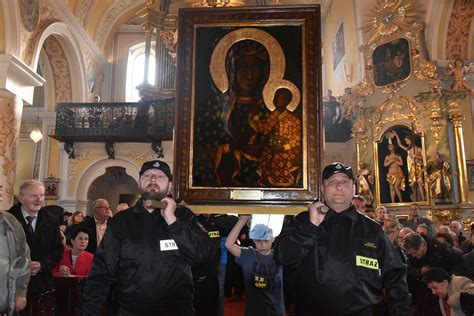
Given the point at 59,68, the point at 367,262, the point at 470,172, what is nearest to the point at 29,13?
the point at 59,68

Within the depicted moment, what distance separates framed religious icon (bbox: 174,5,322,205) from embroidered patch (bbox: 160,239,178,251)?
878 millimetres

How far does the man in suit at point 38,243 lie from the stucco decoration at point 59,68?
35.9 ft

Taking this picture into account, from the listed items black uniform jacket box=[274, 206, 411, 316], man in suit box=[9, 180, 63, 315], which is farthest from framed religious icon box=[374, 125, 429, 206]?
man in suit box=[9, 180, 63, 315]

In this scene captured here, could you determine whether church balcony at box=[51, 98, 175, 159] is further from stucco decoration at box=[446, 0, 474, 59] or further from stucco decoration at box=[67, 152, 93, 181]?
stucco decoration at box=[446, 0, 474, 59]

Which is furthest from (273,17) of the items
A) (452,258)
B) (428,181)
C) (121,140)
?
(121,140)

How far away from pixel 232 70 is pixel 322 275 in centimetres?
188

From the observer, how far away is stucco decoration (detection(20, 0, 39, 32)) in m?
10.2

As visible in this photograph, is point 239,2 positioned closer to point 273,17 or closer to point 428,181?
point 273,17

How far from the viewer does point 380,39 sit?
11438 mm

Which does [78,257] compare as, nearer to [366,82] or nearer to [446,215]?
[446,215]

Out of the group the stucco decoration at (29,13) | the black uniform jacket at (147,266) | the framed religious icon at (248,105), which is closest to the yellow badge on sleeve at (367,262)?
the black uniform jacket at (147,266)

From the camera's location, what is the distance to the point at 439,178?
9711mm

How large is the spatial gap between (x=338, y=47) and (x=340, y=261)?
43.4 ft

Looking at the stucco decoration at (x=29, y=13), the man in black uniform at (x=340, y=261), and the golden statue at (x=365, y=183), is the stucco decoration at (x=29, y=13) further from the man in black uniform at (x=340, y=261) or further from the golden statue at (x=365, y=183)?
the man in black uniform at (x=340, y=261)
